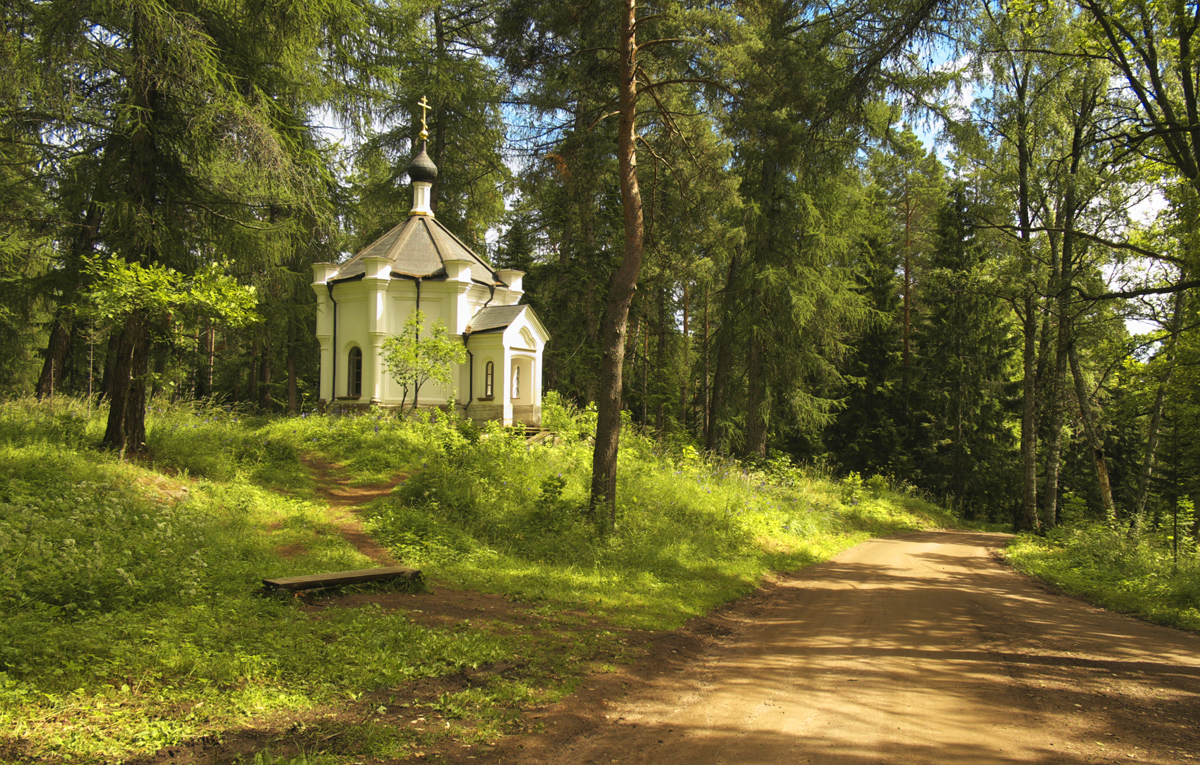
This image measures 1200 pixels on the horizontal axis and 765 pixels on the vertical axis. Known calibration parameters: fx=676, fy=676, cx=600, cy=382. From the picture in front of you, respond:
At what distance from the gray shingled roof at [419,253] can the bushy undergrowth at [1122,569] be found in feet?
51.8

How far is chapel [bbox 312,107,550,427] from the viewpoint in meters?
19.3

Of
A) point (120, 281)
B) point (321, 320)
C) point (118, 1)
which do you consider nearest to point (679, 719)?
point (120, 281)

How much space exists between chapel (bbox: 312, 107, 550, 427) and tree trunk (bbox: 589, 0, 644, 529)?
361 inches

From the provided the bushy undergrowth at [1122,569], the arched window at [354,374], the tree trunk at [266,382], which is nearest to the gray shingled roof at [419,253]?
the arched window at [354,374]

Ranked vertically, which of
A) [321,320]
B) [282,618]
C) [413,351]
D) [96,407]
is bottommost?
[282,618]

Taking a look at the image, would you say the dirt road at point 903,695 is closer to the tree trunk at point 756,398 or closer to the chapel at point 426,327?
the tree trunk at point 756,398

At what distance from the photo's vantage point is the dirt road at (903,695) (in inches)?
160

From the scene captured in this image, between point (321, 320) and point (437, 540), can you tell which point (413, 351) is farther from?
point (437, 540)

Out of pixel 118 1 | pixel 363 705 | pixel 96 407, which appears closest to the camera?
pixel 363 705

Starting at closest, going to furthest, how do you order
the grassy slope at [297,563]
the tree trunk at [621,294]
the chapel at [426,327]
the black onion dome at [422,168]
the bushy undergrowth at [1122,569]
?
the grassy slope at [297,563]
the bushy undergrowth at [1122,569]
the tree trunk at [621,294]
the chapel at [426,327]
the black onion dome at [422,168]

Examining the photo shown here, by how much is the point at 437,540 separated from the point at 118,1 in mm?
7980

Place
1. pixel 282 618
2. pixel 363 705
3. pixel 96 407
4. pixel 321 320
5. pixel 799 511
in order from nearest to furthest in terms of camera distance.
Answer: pixel 363 705 → pixel 282 618 → pixel 96 407 → pixel 799 511 → pixel 321 320

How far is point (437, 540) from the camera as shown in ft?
29.7

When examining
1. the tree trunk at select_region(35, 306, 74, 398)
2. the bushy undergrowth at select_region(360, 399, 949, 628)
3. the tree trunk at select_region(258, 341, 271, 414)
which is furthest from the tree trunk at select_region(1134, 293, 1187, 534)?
the tree trunk at select_region(258, 341, 271, 414)
